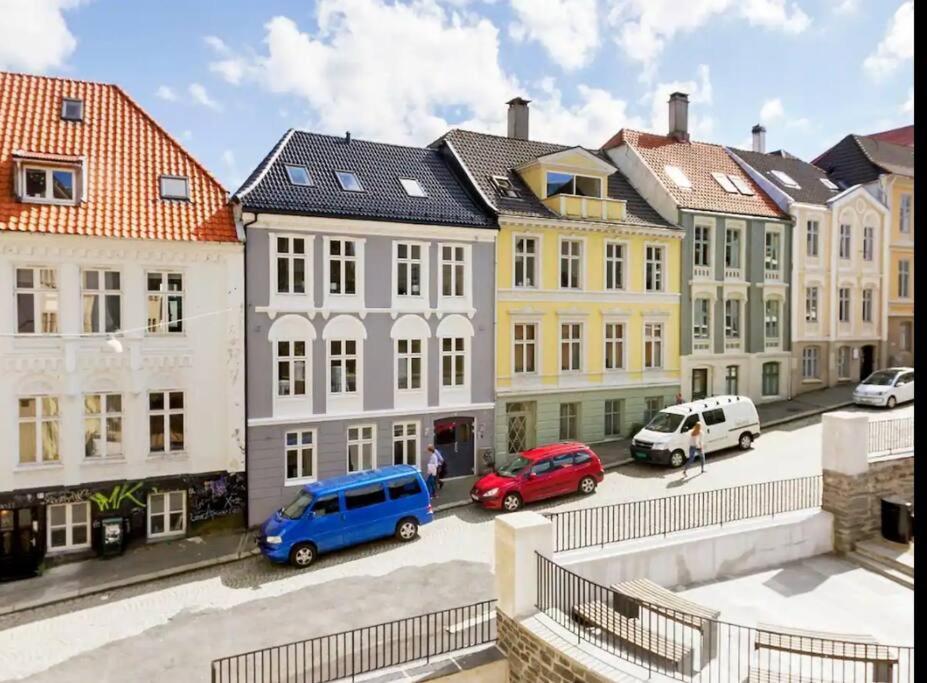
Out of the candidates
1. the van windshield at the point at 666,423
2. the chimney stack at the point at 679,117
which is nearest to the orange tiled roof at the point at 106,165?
the van windshield at the point at 666,423

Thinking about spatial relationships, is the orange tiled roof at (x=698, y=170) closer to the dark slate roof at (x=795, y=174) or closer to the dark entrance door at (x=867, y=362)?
the dark slate roof at (x=795, y=174)

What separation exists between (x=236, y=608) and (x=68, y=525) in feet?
21.6

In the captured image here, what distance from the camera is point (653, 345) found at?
25.9 metres

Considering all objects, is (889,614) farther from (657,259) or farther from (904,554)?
(657,259)

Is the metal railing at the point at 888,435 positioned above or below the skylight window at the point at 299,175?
below

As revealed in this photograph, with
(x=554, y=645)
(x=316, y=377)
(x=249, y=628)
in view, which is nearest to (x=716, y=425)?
(x=316, y=377)

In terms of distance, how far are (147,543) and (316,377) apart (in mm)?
6232

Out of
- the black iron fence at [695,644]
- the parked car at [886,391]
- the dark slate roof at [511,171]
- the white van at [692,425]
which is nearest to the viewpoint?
the black iron fence at [695,644]

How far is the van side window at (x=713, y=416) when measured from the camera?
2196cm

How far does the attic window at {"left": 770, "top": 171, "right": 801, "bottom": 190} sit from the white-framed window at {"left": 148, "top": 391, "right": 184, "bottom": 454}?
2734 centimetres

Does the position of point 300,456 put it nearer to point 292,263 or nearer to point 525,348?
point 292,263

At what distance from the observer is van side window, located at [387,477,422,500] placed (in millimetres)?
16672

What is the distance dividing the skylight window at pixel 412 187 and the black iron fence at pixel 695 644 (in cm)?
1420

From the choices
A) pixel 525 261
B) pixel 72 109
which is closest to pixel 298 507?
pixel 525 261
